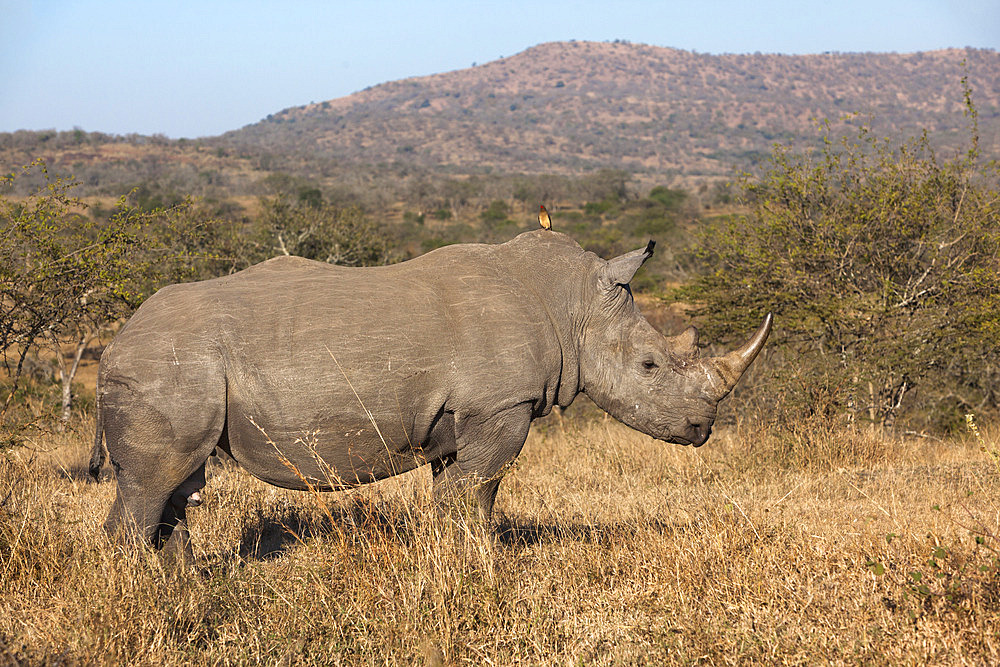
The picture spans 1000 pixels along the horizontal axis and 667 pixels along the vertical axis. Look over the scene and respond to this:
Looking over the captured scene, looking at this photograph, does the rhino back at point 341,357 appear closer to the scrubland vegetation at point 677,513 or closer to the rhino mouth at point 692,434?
the scrubland vegetation at point 677,513

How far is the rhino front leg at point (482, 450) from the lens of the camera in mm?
4551

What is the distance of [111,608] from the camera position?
3.81m

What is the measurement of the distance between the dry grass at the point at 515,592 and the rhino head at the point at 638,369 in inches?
26.5

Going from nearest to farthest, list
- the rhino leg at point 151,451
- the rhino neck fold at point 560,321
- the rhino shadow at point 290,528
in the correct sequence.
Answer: the rhino leg at point 151,451 < the rhino neck fold at point 560,321 < the rhino shadow at point 290,528

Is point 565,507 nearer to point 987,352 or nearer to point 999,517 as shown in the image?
point 999,517

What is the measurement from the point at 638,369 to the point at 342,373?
1.82 meters

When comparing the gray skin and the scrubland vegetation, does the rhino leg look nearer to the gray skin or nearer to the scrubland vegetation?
the gray skin

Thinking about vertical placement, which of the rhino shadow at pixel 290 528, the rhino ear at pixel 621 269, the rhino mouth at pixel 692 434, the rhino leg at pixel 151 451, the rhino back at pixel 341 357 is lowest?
the rhino shadow at pixel 290 528

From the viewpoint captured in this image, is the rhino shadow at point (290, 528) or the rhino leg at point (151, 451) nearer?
the rhino leg at point (151, 451)

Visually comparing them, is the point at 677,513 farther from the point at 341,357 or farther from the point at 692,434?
the point at 341,357

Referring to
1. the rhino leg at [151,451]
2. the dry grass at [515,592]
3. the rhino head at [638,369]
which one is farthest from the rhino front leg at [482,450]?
the rhino leg at [151,451]

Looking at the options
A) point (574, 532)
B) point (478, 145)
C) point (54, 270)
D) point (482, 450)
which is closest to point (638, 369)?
point (482, 450)

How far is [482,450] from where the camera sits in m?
4.58

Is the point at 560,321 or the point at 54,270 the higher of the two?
the point at 560,321
